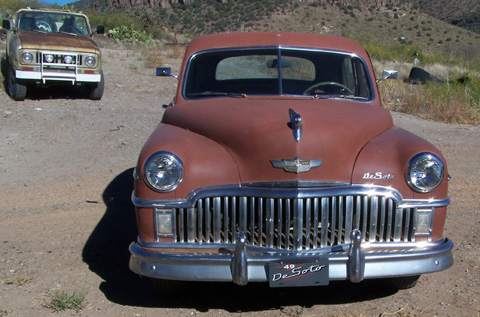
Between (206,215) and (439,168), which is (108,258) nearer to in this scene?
(206,215)

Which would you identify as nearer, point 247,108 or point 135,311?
point 135,311

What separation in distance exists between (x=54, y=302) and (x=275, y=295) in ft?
4.80

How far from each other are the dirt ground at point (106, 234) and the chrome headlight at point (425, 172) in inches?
33.8

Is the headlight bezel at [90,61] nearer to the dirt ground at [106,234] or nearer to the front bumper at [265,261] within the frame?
the dirt ground at [106,234]

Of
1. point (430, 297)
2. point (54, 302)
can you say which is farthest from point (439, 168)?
point (54, 302)

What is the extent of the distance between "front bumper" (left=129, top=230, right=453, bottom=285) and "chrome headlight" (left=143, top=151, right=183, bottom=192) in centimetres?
36

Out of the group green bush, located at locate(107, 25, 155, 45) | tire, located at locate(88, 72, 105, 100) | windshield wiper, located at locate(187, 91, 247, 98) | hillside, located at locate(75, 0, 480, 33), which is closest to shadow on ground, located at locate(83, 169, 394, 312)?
windshield wiper, located at locate(187, 91, 247, 98)

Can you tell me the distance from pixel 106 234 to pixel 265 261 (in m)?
2.30

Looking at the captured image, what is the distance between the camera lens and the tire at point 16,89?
34.9 ft

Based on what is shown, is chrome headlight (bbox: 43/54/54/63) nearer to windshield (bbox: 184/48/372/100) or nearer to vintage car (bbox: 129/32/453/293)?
windshield (bbox: 184/48/372/100)

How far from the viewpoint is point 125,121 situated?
9633mm

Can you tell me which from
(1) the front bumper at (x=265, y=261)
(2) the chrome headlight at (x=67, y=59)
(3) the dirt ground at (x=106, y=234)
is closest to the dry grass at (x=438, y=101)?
(3) the dirt ground at (x=106, y=234)

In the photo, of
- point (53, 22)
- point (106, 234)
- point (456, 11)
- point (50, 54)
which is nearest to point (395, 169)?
point (106, 234)

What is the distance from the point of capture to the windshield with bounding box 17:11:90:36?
37.0 ft
